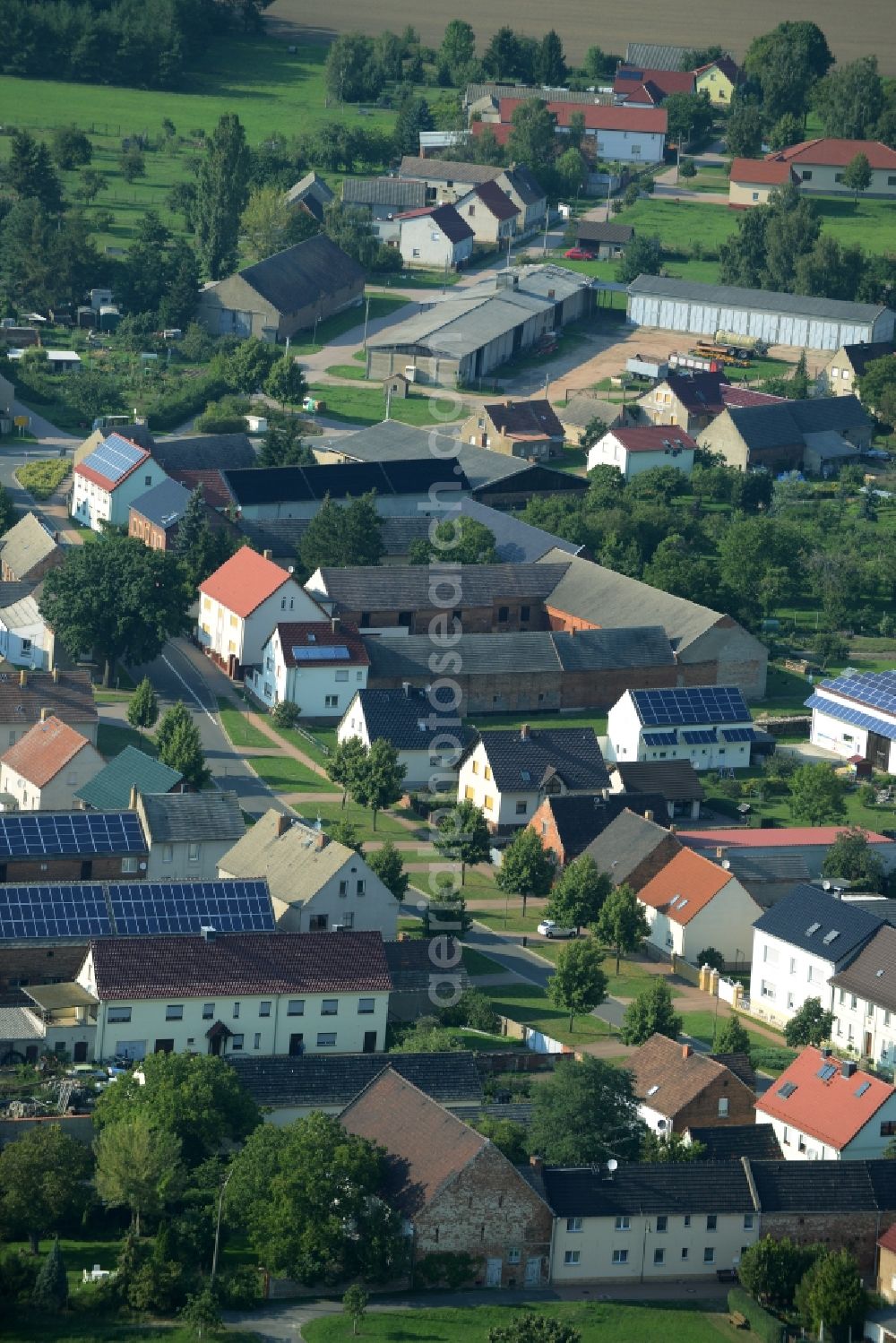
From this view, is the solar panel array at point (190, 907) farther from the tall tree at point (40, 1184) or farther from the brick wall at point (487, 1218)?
the brick wall at point (487, 1218)

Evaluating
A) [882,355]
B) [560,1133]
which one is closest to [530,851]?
[560,1133]

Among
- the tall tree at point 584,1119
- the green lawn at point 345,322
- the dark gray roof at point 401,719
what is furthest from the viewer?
the green lawn at point 345,322

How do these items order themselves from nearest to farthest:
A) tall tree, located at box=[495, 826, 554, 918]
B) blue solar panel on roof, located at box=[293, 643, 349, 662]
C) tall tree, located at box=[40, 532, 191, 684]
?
tall tree, located at box=[495, 826, 554, 918]
tall tree, located at box=[40, 532, 191, 684]
blue solar panel on roof, located at box=[293, 643, 349, 662]

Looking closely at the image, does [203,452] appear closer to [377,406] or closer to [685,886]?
[377,406]

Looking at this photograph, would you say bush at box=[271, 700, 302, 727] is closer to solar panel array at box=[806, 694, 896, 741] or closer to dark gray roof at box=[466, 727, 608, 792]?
dark gray roof at box=[466, 727, 608, 792]

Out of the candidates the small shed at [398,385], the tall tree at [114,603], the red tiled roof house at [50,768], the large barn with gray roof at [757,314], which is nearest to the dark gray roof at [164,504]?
the tall tree at [114,603]

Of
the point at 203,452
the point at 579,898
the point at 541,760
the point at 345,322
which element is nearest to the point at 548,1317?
the point at 579,898

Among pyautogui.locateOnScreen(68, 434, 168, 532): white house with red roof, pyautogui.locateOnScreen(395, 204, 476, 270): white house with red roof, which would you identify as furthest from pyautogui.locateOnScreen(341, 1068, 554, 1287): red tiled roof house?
pyautogui.locateOnScreen(395, 204, 476, 270): white house with red roof
